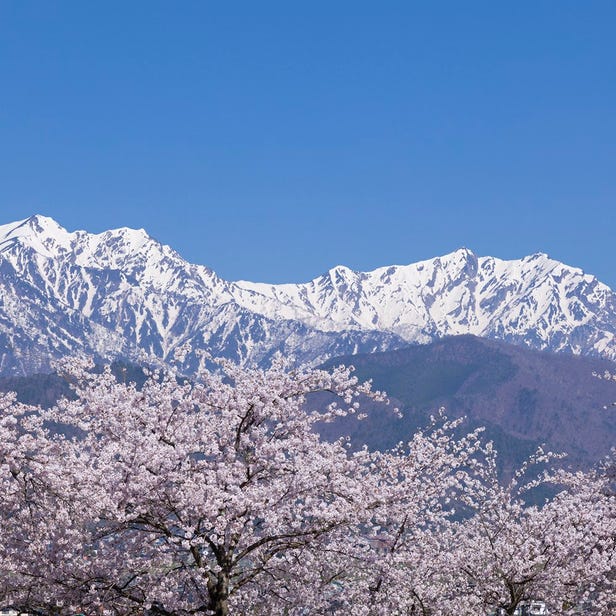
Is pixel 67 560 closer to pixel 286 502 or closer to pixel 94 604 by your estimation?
pixel 94 604

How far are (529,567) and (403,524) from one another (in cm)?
539

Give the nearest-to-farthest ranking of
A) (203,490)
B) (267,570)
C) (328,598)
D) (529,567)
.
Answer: (203,490)
(267,570)
(328,598)
(529,567)

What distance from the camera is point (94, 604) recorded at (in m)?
24.1

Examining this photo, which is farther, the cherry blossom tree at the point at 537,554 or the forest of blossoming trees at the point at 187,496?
the cherry blossom tree at the point at 537,554

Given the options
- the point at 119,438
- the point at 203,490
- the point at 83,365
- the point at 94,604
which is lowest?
the point at 94,604

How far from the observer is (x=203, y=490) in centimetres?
2253

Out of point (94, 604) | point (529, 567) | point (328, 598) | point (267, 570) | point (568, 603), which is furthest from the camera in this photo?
point (568, 603)

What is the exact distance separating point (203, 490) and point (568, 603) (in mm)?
18863

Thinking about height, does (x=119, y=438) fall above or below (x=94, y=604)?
above

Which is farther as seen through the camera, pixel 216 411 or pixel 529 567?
pixel 529 567

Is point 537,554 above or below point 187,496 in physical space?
above

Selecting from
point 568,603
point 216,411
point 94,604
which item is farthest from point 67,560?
point 568,603

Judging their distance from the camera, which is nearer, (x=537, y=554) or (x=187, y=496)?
(x=187, y=496)

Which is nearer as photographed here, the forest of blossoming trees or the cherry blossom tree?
the forest of blossoming trees
